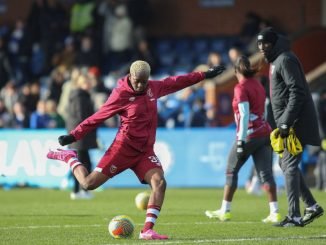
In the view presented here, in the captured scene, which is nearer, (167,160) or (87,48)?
(167,160)

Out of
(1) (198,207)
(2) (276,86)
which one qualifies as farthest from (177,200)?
(2) (276,86)

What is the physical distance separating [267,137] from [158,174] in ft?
10.5

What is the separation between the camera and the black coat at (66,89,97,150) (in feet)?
69.6

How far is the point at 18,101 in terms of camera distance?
29.3 meters

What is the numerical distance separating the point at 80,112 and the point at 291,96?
820 cm

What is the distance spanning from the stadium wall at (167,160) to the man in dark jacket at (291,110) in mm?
10523

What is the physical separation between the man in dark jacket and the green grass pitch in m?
0.29

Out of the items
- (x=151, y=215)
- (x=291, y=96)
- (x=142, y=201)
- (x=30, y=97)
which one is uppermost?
(x=291, y=96)

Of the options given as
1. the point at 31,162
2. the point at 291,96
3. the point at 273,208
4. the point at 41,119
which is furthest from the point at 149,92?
the point at 41,119

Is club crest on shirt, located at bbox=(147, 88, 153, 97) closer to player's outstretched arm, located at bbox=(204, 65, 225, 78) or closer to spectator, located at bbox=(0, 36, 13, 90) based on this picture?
player's outstretched arm, located at bbox=(204, 65, 225, 78)

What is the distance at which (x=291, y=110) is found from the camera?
13.8m

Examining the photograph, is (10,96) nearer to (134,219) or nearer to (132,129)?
(134,219)

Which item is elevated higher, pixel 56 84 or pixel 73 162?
pixel 73 162

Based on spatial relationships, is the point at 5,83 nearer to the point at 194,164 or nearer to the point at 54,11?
the point at 54,11
